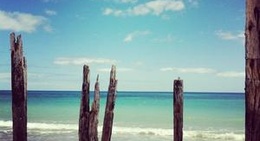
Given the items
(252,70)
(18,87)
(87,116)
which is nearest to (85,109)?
(87,116)

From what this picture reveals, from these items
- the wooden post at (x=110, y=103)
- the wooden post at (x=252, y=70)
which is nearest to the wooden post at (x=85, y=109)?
the wooden post at (x=110, y=103)

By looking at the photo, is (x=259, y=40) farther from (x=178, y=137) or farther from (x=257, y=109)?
(x=178, y=137)

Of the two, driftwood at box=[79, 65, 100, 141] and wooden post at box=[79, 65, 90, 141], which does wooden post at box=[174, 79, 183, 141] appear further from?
wooden post at box=[79, 65, 90, 141]

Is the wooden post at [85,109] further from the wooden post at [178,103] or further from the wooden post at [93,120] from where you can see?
the wooden post at [178,103]

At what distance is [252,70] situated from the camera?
5.77 meters

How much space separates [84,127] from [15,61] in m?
2.17

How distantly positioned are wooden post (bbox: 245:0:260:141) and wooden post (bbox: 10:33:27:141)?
5692 millimetres

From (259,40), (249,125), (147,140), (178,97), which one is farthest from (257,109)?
(147,140)

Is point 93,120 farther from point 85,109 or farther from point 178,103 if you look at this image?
point 178,103

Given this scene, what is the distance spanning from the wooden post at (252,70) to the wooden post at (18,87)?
5.69 m

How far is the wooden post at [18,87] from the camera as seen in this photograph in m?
9.97

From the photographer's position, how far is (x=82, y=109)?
10578mm

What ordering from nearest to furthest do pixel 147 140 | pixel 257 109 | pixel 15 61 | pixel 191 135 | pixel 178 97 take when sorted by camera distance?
1. pixel 257 109
2. pixel 15 61
3. pixel 178 97
4. pixel 147 140
5. pixel 191 135

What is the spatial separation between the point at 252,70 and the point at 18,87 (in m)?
5.80
